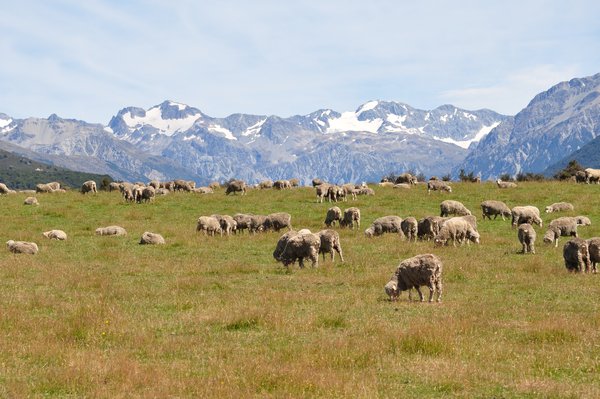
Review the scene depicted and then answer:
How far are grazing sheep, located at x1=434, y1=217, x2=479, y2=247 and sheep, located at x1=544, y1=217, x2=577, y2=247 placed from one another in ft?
12.4

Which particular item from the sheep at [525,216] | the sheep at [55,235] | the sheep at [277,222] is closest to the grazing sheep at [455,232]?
the sheep at [525,216]

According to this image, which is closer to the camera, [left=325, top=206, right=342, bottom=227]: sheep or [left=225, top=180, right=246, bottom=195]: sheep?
[left=325, top=206, right=342, bottom=227]: sheep

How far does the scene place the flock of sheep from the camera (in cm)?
2048

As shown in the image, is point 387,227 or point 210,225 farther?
point 210,225

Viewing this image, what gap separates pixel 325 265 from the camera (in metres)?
27.5

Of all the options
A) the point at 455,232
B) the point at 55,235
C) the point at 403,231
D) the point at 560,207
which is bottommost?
the point at 55,235

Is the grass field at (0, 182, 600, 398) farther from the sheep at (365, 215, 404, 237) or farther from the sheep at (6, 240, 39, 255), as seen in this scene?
the sheep at (365, 215, 404, 237)

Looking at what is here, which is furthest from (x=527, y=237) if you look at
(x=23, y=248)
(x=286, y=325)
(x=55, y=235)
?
(x=55, y=235)

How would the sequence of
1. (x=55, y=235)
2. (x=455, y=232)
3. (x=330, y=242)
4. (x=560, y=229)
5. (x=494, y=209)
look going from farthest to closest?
1. (x=494, y=209)
2. (x=55, y=235)
3. (x=560, y=229)
4. (x=455, y=232)
5. (x=330, y=242)

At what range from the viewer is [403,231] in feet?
123

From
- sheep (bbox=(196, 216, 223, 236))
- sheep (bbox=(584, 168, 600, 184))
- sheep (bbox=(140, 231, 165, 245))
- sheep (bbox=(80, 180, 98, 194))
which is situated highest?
sheep (bbox=(584, 168, 600, 184))

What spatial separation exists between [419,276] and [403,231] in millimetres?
17597

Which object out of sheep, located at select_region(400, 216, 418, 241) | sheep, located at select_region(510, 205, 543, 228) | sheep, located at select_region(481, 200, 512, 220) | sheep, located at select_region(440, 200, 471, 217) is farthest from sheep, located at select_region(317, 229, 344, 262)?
sheep, located at select_region(481, 200, 512, 220)

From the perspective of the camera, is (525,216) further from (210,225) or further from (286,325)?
(286,325)
